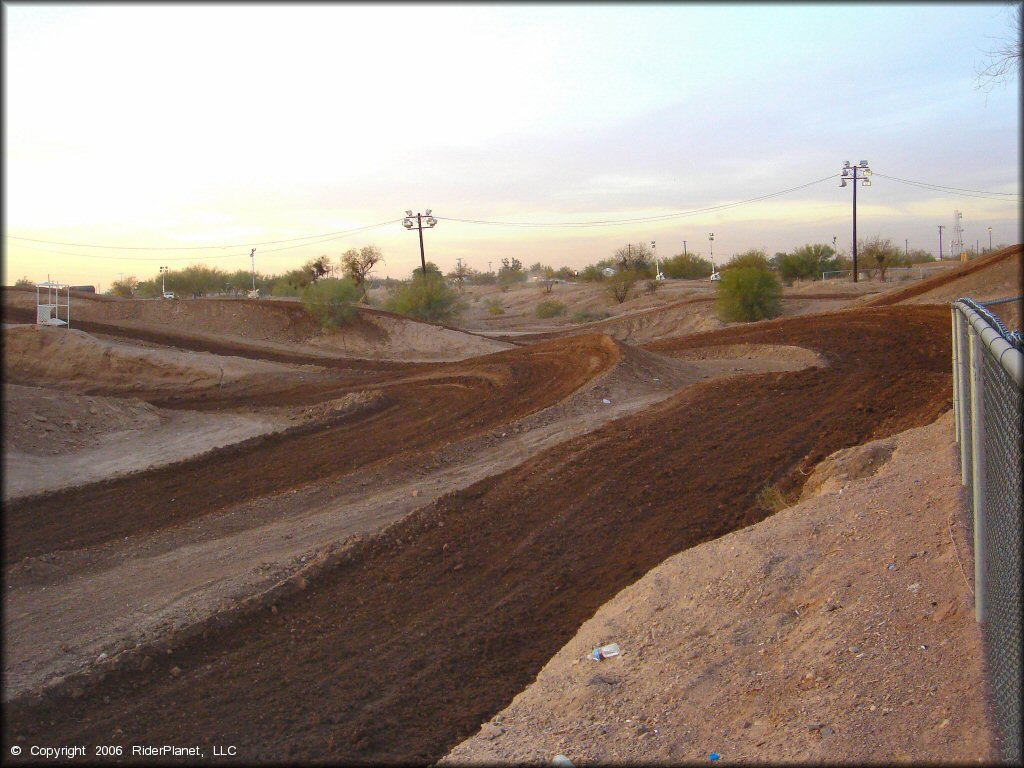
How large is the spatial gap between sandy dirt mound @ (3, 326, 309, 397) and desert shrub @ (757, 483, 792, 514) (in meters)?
18.1

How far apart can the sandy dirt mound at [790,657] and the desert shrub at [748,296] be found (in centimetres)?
3234

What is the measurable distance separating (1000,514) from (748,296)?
119 feet

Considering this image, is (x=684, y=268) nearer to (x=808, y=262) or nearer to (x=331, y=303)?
(x=808, y=262)

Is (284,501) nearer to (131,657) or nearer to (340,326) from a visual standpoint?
(131,657)

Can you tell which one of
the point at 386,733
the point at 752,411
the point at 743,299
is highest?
the point at 743,299

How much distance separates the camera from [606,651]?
6.73 meters

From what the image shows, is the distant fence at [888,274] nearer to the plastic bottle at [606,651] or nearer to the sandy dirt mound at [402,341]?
the sandy dirt mound at [402,341]

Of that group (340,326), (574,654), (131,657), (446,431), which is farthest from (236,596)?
(340,326)

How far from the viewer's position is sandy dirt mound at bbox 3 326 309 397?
2545cm

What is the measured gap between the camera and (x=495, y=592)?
8.61 m

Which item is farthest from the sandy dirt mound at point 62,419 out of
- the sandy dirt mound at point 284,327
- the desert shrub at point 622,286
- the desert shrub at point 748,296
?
the desert shrub at point 622,286

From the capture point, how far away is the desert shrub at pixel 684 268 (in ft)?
280

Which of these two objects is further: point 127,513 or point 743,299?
point 743,299

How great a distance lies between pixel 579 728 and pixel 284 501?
25.8 feet
